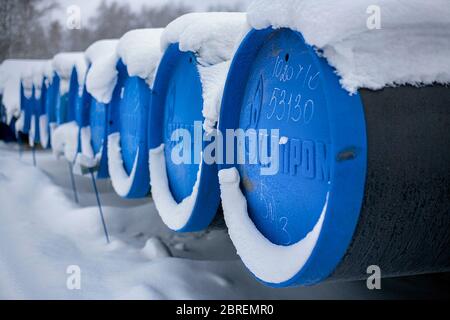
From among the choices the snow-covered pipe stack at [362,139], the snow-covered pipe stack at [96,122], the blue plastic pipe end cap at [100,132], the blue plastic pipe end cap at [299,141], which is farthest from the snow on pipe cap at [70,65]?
the snow-covered pipe stack at [362,139]

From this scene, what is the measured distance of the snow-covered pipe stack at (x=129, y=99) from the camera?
2.91 m

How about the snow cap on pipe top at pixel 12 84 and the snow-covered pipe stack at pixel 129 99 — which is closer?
the snow-covered pipe stack at pixel 129 99

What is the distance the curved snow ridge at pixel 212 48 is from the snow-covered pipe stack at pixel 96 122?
4.81 feet

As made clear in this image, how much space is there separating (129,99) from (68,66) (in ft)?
6.48

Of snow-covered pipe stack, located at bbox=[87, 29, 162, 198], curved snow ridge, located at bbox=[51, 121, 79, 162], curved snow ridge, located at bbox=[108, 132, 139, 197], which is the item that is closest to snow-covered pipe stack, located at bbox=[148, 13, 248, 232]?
snow-covered pipe stack, located at bbox=[87, 29, 162, 198]

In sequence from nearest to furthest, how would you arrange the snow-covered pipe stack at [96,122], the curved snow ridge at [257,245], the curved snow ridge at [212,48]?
the curved snow ridge at [257,245]
the curved snow ridge at [212,48]
the snow-covered pipe stack at [96,122]

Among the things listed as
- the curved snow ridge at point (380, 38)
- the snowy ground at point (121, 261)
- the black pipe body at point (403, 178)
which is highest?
the curved snow ridge at point (380, 38)

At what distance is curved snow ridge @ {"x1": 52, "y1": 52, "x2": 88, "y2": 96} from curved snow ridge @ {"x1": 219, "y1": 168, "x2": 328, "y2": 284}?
2.89 m

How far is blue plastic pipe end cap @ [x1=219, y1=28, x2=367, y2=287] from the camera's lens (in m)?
1.18

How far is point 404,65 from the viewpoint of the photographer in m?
1.25

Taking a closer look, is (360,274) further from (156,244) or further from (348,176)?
(156,244)

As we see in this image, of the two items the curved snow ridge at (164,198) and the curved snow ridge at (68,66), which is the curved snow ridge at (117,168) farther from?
the curved snow ridge at (68,66)

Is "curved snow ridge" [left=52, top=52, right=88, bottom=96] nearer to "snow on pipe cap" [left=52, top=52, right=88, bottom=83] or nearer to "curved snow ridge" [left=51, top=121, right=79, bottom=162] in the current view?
"snow on pipe cap" [left=52, top=52, right=88, bottom=83]

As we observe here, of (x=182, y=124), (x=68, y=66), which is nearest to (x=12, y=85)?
(x=68, y=66)
